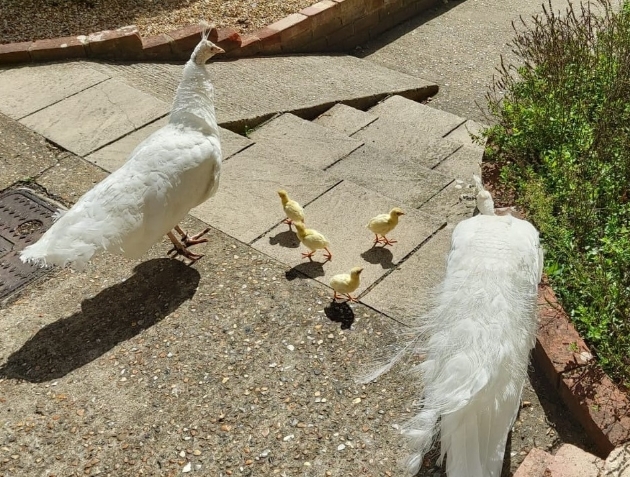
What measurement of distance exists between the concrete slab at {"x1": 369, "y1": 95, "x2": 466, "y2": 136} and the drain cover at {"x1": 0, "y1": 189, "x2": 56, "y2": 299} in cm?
346

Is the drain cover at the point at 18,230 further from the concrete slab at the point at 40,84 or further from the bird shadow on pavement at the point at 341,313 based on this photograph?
the bird shadow on pavement at the point at 341,313

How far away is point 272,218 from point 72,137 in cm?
203

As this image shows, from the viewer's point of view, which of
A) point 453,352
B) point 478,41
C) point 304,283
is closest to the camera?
point 453,352

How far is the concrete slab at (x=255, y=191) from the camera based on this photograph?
468cm

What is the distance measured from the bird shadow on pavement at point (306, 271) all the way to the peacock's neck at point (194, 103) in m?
1.10

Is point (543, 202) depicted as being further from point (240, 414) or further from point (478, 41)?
point (478, 41)

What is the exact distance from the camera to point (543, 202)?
4000 millimetres

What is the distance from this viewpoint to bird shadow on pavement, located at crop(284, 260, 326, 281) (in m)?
4.22

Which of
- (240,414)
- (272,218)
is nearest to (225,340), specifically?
(240,414)

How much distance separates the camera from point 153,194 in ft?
13.1

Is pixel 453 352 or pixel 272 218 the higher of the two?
pixel 453 352

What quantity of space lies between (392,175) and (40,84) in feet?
11.3

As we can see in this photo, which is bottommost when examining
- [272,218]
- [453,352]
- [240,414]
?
[240,414]

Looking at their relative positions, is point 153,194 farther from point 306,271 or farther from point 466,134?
point 466,134
